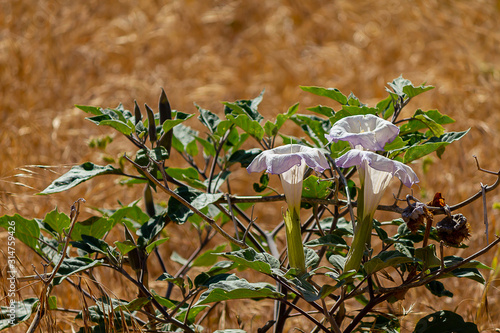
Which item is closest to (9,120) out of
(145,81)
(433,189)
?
→ (145,81)

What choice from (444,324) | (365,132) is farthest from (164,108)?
(444,324)

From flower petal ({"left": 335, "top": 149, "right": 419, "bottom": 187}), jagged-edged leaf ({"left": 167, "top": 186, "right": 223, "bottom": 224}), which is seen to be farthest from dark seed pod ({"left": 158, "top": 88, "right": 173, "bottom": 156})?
flower petal ({"left": 335, "top": 149, "right": 419, "bottom": 187})

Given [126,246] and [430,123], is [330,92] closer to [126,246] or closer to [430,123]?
[430,123]

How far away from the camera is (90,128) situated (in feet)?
11.0

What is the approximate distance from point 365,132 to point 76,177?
1.83 feet

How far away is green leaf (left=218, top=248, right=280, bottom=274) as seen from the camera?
34.2 inches

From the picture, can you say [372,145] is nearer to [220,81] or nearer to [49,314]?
[49,314]

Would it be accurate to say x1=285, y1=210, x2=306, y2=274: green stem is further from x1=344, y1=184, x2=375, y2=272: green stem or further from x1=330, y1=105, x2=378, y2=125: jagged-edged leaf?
x1=330, y1=105, x2=378, y2=125: jagged-edged leaf

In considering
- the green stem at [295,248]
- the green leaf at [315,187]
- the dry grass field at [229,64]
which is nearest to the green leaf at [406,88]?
the green leaf at [315,187]

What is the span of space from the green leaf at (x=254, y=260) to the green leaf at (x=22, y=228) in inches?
18.5

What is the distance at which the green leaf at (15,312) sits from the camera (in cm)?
112

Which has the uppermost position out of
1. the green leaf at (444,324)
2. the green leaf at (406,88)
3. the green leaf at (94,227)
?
the green leaf at (406,88)

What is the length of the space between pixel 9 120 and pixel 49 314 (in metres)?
2.30

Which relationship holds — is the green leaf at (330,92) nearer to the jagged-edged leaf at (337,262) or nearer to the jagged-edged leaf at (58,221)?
the jagged-edged leaf at (337,262)
